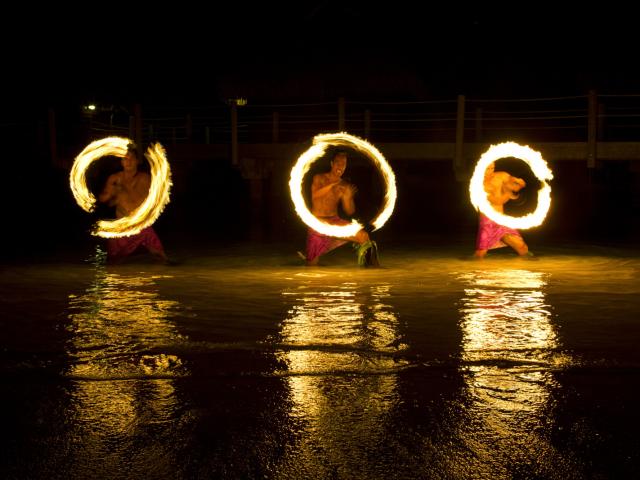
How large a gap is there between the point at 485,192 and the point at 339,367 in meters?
7.56

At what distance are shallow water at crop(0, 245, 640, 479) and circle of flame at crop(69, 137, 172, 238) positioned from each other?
185cm

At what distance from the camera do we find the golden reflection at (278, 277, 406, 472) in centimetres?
514

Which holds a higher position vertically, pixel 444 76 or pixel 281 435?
pixel 444 76

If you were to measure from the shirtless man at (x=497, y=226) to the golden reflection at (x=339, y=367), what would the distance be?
3.85 meters

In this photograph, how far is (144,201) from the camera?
1331cm

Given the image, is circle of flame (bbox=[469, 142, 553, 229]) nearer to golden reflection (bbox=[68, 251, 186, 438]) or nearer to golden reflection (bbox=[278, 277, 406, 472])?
golden reflection (bbox=[278, 277, 406, 472])

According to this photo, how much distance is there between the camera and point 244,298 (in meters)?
9.92

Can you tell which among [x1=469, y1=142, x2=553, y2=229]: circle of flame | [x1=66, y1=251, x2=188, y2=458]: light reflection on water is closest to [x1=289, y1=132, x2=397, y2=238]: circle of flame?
[x1=469, y1=142, x2=553, y2=229]: circle of flame

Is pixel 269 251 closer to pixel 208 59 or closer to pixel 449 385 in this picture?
pixel 449 385

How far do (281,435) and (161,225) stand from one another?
16185 millimetres

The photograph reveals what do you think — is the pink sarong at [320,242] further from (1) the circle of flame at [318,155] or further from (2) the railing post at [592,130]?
(2) the railing post at [592,130]

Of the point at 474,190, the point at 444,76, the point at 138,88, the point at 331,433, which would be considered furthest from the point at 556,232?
the point at 138,88

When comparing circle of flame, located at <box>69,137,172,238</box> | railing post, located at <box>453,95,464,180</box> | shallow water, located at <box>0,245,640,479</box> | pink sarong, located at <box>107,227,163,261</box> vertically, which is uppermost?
railing post, located at <box>453,95,464,180</box>

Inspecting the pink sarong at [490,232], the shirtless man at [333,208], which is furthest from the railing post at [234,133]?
the pink sarong at [490,232]
